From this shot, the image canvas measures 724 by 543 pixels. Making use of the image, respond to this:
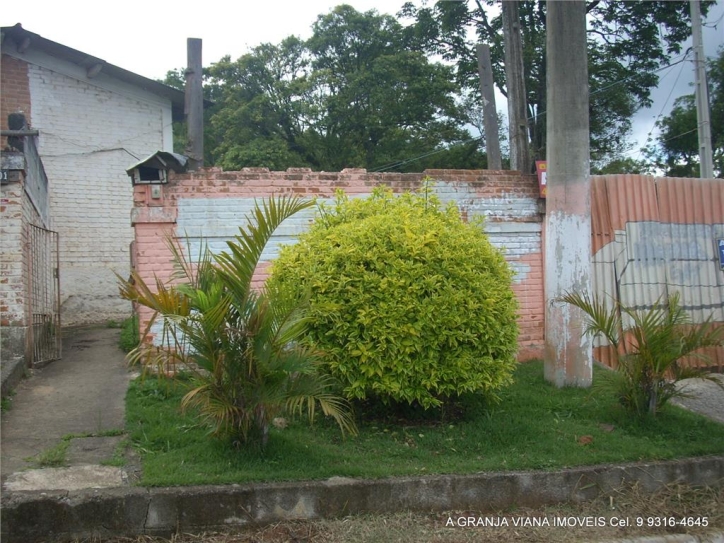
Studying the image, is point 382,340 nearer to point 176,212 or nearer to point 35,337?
point 176,212

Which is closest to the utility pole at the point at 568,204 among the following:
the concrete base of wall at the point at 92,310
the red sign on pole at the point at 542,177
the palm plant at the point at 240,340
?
the red sign on pole at the point at 542,177

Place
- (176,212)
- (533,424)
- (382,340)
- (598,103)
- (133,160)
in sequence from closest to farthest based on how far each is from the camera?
(382,340) → (533,424) → (176,212) → (133,160) → (598,103)

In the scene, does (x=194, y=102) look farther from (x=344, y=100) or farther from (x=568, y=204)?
(x=344, y=100)

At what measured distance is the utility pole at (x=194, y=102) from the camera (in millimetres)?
10539

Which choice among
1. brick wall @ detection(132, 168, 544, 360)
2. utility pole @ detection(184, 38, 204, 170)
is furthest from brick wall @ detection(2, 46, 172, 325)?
brick wall @ detection(132, 168, 544, 360)

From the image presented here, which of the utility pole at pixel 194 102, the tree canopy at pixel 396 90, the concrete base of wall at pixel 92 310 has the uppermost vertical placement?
the tree canopy at pixel 396 90

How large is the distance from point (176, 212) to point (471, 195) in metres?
3.50

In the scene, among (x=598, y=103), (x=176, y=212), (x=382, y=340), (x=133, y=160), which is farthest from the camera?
(x=598, y=103)

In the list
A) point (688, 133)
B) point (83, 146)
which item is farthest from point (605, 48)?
point (83, 146)

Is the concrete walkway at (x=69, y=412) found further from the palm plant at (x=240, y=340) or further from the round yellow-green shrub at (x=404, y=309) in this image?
the round yellow-green shrub at (x=404, y=309)

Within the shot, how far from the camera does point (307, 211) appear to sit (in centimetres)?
770

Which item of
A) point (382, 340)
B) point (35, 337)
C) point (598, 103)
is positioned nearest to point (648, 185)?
point (382, 340)

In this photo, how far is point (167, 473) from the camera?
174 inches

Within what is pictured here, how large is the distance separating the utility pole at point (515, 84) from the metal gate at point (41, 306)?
742cm
